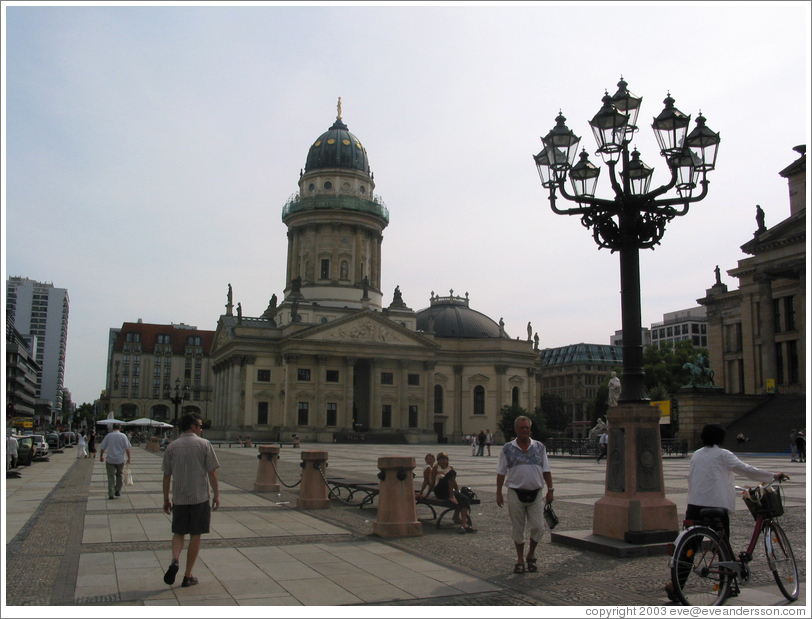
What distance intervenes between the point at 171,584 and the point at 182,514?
75 centimetres

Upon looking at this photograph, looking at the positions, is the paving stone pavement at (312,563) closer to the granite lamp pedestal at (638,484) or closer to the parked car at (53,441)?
the granite lamp pedestal at (638,484)

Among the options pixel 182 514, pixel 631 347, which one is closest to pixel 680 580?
pixel 631 347

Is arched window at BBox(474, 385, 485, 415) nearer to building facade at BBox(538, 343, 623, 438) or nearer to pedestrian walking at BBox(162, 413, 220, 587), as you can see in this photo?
building facade at BBox(538, 343, 623, 438)

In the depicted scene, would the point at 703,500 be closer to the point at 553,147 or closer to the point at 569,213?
the point at 569,213

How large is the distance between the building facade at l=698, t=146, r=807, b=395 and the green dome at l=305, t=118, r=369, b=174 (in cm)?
4788

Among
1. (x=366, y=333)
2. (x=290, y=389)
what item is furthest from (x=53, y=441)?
(x=366, y=333)

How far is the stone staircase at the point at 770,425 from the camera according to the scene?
42.3m

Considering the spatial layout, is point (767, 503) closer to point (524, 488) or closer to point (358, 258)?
point (524, 488)

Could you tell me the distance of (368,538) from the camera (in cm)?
1159

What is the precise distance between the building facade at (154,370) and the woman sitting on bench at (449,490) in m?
118

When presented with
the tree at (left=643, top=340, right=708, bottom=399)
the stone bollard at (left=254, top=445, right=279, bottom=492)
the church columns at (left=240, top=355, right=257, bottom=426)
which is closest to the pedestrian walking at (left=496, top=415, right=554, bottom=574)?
the stone bollard at (left=254, top=445, right=279, bottom=492)

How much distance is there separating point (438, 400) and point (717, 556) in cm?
7881

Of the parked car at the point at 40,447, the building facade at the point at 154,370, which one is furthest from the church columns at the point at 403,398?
the building facade at the point at 154,370

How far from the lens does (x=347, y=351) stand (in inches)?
3071
